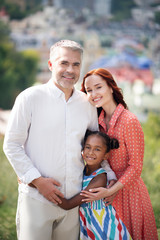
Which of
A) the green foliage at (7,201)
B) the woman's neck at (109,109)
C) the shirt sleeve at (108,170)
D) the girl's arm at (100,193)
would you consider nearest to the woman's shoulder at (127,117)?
the woman's neck at (109,109)

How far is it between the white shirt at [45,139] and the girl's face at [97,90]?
190 mm

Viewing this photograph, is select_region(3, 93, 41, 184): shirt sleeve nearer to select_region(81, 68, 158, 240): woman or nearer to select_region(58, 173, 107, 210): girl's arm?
select_region(58, 173, 107, 210): girl's arm

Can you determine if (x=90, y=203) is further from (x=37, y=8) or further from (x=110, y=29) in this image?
(x=37, y=8)

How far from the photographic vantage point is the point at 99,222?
1.94 metres

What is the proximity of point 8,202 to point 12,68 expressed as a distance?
4852mm

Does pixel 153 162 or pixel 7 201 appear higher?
pixel 153 162

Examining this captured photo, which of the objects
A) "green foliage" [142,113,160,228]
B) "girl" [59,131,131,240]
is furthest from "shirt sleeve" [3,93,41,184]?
"green foliage" [142,113,160,228]

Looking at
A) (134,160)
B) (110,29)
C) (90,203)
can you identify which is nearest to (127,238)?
(90,203)

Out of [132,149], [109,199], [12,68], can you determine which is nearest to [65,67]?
[132,149]

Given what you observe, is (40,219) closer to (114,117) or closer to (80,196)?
(80,196)

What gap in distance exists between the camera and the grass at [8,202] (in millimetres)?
3127

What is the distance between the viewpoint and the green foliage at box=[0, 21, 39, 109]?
824cm

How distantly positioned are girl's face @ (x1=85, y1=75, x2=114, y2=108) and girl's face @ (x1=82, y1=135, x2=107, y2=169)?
0.90ft

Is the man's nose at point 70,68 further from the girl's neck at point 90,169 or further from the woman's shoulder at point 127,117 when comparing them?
the girl's neck at point 90,169
